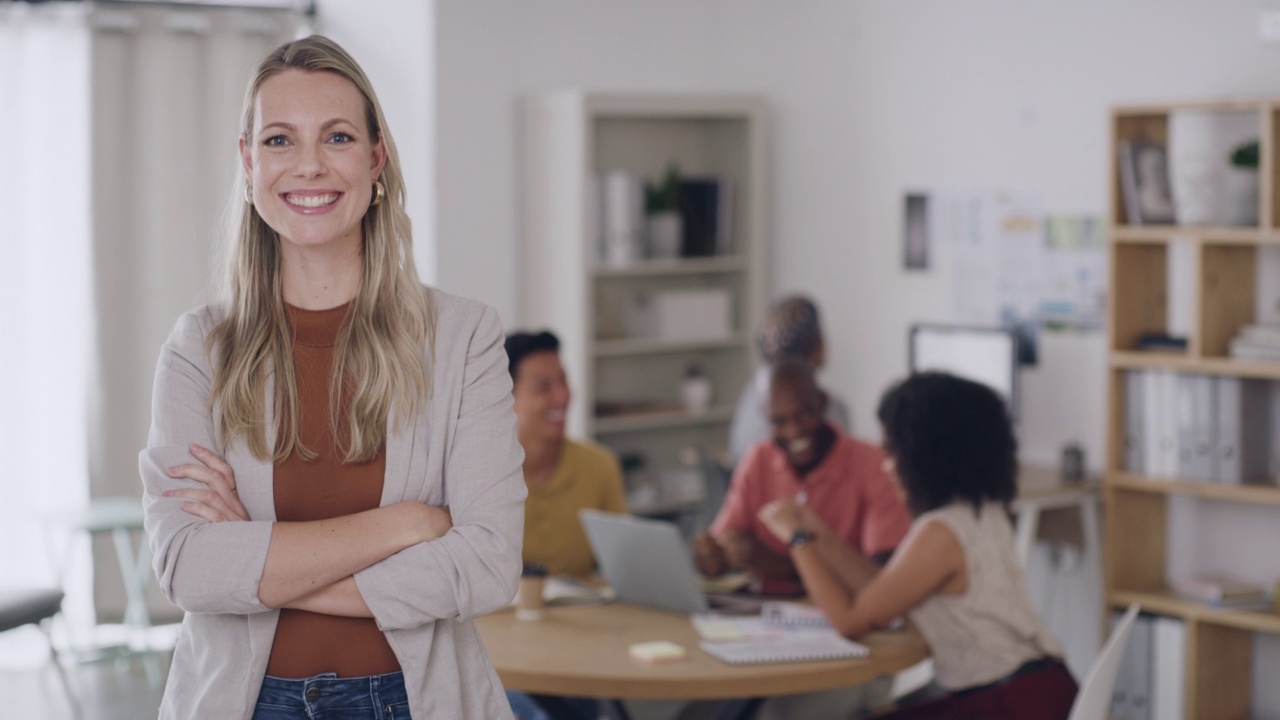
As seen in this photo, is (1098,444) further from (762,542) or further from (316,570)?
(316,570)

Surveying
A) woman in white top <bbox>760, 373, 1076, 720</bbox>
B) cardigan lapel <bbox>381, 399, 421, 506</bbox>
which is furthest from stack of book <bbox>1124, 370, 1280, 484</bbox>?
cardigan lapel <bbox>381, 399, 421, 506</bbox>

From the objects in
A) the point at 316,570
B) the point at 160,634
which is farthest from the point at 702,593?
the point at 160,634

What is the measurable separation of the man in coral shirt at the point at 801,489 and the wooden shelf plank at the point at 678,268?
1.87 m

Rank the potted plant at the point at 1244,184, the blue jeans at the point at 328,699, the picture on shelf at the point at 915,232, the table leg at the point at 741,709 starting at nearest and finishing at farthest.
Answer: the blue jeans at the point at 328,699
the table leg at the point at 741,709
the potted plant at the point at 1244,184
the picture on shelf at the point at 915,232

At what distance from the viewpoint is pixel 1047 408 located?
15.9 feet

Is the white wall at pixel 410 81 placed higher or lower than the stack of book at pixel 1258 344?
higher

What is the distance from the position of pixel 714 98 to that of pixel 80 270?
101 inches

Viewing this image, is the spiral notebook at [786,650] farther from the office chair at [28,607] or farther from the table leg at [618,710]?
the office chair at [28,607]

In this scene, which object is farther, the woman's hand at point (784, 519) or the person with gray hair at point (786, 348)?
the person with gray hair at point (786, 348)

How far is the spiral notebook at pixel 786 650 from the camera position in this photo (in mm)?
2621

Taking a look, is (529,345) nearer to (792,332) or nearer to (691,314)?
(792,332)

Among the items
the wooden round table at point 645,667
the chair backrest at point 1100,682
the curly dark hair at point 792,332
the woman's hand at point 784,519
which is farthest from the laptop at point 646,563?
the curly dark hair at point 792,332

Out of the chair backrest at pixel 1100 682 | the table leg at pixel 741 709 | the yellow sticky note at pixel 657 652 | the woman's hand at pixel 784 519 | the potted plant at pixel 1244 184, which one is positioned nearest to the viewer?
the chair backrest at pixel 1100 682

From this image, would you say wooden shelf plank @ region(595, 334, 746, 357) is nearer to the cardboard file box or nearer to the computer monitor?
the cardboard file box
